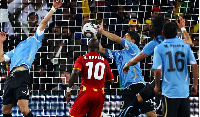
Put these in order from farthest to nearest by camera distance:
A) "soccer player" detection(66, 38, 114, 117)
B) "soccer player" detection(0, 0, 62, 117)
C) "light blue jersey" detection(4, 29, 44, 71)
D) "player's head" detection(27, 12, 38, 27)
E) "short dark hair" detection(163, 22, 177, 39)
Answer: "player's head" detection(27, 12, 38, 27) → "light blue jersey" detection(4, 29, 44, 71) → "soccer player" detection(0, 0, 62, 117) → "soccer player" detection(66, 38, 114, 117) → "short dark hair" detection(163, 22, 177, 39)

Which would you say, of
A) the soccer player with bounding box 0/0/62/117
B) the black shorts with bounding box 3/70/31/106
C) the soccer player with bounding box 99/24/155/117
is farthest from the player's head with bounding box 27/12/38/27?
the black shorts with bounding box 3/70/31/106

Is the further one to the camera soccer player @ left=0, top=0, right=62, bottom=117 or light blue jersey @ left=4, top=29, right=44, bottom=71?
light blue jersey @ left=4, top=29, right=44, bottom=71

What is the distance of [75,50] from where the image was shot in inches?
400

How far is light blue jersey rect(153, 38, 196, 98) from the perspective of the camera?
582cm

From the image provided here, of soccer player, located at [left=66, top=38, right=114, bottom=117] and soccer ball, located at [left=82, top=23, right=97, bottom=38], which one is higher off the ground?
soccer ball, located at [left=82, top=23, right=97, bottom=38]

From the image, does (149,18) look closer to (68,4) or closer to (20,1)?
(68,4)

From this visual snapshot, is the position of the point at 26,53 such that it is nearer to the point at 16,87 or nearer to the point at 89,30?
the point at 16,87

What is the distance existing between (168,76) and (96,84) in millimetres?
1296

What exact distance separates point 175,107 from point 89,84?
57.5 inches

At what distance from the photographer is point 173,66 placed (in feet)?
19.1

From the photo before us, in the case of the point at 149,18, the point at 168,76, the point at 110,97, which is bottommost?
the point at 110,97

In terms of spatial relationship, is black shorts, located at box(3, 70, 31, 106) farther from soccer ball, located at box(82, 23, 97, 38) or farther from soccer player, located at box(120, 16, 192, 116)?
soccer player, located at box(120, 16, 192, 116)

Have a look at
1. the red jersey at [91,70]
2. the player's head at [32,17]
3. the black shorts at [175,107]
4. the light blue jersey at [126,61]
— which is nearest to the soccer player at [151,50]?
the red jersey at [91,70]

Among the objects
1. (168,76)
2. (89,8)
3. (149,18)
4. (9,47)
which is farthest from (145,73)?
(168,76)
